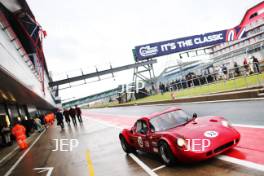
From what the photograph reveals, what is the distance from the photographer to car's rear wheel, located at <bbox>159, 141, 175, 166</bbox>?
6.60 m

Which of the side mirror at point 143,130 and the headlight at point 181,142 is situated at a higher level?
the side mirror at point 143,130

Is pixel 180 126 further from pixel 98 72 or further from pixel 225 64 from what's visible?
pixel 98 72

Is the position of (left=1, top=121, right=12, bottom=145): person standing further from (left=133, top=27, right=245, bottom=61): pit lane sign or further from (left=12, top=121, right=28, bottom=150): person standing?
(left=133, top=27, right=245, bottom=61): pit lane sign

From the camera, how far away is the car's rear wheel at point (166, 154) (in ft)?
21.7

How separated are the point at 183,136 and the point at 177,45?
37.1m

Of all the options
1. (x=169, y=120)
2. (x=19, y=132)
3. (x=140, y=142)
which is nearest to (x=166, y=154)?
(x=169, y=120)

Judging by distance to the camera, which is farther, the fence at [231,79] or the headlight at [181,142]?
the fence at [231,79]

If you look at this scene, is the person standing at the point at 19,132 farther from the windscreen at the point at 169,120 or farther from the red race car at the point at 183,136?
the windscreen at the point at 169,120

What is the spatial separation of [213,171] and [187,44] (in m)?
38.7

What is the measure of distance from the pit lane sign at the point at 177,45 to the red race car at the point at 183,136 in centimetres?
3397

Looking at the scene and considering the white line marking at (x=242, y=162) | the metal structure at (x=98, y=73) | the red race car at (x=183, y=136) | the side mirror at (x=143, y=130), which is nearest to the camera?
the white line marking at (x=242, y=162)

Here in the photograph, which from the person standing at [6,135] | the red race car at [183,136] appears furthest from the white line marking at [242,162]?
the person standing at [6,135]

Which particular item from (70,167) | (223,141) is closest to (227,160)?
(223,141)

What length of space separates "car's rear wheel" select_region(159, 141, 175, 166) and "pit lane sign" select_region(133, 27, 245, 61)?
1378 inches
